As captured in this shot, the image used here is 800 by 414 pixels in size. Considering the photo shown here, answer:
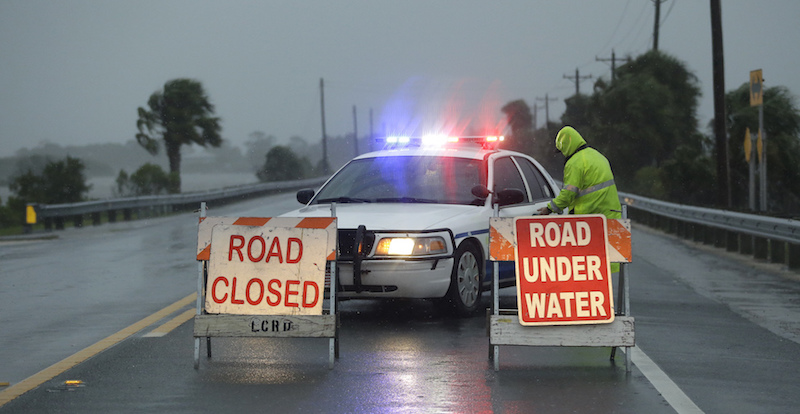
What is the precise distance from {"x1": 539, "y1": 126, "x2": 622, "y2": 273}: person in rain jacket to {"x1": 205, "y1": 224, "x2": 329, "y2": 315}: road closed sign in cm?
250

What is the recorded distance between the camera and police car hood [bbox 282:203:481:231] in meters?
9.35

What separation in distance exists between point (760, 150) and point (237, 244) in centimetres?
1745

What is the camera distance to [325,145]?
292 ft

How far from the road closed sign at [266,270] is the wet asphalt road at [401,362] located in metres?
0.41

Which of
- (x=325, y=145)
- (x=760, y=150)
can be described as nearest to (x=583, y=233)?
(x=760, y=150)

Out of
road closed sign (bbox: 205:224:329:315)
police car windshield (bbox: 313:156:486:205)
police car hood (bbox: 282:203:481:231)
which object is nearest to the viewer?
road closed sign (bbox: 205:224:329:315)

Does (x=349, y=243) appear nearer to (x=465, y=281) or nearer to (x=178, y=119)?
(x=465, y=281)

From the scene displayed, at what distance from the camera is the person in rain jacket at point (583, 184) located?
30.3 ft

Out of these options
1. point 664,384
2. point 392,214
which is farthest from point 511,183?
point 664,384

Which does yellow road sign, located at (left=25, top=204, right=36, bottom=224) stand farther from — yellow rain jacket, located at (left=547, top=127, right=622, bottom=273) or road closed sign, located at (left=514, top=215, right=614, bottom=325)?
road closed sign, located at (left=514, top=215, right=614, bottom=325)

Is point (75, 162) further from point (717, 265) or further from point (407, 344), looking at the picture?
point (407, 344)

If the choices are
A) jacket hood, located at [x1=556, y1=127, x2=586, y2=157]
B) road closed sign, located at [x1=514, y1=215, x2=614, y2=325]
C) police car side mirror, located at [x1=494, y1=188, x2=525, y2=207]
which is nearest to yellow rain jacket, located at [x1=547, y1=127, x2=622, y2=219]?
jacket hood, located at [x1=556, y1=127, x2=586, y2=157]

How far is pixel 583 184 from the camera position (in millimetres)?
9297

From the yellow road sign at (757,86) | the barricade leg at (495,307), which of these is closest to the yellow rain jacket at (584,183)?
the barricade leg at (495,307)
